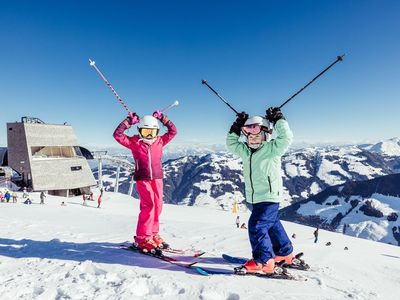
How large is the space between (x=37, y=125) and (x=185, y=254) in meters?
41.0

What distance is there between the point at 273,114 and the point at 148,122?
2625 mm

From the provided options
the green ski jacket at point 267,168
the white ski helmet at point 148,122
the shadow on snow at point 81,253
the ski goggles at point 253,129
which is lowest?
the shadow on snow at point 81,253

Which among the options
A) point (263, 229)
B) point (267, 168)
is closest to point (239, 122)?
point (267, 168)

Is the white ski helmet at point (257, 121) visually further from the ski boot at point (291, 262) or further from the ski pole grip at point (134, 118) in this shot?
the ski pole grip at point (134, 118)

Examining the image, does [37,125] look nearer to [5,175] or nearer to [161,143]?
[5,175]

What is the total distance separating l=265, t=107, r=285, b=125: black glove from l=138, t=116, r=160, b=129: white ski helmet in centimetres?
242

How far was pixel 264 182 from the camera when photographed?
5254 mm

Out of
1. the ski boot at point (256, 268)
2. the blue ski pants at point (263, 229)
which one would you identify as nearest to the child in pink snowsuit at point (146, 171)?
the ski boot at point (256, 268)

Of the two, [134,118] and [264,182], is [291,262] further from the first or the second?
[134,118]

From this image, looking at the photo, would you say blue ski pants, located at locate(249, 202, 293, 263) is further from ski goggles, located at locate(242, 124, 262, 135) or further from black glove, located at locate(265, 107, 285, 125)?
black glove, located at locate(265, 107, 285, 125)

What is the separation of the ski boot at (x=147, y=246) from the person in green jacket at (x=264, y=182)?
176cm

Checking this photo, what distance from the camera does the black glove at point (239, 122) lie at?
566cm

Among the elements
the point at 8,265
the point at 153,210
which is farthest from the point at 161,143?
the point at 8,265

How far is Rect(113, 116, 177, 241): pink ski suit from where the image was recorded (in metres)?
6.57
